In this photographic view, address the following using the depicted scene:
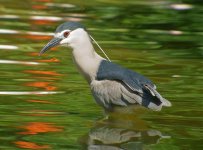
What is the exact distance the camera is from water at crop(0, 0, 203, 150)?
8.31 meters

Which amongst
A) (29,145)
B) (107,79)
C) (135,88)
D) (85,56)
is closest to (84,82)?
(85,56)

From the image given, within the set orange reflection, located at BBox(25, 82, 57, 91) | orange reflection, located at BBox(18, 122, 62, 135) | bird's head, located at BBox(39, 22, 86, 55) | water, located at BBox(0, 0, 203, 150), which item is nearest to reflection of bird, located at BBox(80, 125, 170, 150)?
water, located at BBox(0, 0, 203, 150)

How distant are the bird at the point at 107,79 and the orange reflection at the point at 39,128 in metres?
0.61

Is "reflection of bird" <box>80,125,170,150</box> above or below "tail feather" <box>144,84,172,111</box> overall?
below

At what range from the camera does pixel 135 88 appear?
28.0 ft

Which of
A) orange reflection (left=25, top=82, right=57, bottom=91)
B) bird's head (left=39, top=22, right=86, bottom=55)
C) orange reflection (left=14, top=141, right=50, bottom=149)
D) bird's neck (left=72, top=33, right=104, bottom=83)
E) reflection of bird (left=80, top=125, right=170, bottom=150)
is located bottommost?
reflection of bird (left=80, top=125, right=170, bottom=150)

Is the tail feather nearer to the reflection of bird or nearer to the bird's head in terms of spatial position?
the reflection of bird

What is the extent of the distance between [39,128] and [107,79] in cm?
90

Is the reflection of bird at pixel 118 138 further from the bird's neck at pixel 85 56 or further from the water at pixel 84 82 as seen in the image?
the bird's neck at pixel 85 56

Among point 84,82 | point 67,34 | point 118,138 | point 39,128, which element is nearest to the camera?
point 118,138

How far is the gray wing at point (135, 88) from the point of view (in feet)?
27.8

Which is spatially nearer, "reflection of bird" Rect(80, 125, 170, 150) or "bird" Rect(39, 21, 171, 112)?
"reflection of bird" Rect(80, 125, 170, 150)

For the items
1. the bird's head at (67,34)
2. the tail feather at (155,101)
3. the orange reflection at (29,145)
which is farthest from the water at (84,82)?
the bird's head at (67,34)

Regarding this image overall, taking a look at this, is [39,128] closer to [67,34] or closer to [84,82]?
[67,34]
